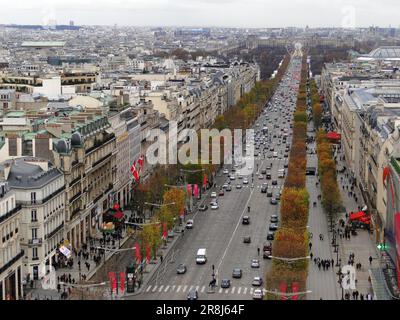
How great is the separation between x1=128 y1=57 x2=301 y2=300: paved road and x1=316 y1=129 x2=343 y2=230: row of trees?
88.9 inches

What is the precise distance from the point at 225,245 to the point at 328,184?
8381 mm

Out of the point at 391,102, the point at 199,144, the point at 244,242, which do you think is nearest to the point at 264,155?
the point at 199,144

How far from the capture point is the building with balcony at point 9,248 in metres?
23.2

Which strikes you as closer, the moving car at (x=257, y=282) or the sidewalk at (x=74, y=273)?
the sidewalk at (x=74, y=273)

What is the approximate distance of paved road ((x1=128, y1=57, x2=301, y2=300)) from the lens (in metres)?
24.9

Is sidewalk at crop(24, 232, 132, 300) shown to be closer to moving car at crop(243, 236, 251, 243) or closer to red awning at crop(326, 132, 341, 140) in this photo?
moving car at crop(243, 236, 251, 243)

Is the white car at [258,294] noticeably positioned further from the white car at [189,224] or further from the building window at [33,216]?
the white car at [189,224]

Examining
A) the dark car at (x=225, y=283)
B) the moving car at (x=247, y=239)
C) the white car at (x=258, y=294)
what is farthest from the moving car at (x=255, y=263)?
the white car at (x=258, y=294)

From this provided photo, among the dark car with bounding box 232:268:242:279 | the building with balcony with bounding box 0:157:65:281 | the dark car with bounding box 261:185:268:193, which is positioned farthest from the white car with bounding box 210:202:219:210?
the building with balcony with bounding box 0:157:65:281

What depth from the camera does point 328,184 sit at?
3788 centimetres

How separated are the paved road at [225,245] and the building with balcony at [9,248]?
319cm

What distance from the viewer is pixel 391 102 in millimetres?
48062

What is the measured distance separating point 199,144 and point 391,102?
10.5 m

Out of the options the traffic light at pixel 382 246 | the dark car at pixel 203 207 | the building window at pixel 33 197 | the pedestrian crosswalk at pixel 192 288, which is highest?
the building window at pixel 33 197
